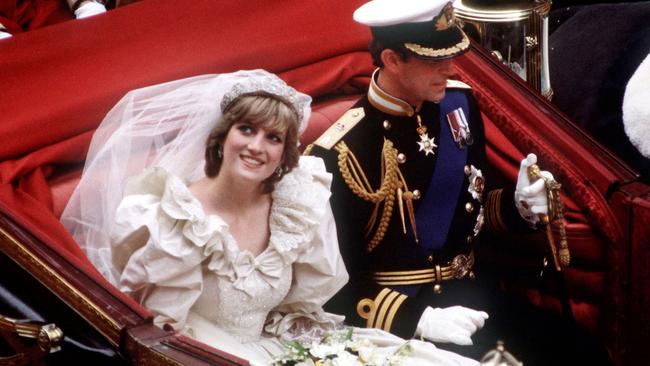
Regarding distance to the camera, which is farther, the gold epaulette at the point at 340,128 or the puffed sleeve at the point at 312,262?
the gold epaulette at the point at 340,128

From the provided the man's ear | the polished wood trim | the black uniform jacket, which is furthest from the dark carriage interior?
the man's ear

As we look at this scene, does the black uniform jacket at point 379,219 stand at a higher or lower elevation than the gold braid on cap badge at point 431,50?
lower

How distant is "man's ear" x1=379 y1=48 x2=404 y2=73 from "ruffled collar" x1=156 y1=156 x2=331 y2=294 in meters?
0.23

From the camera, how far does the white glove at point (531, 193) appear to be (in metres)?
2.01

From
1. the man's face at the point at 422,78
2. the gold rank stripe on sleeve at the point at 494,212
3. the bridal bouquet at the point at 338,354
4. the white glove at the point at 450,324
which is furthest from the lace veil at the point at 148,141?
the gold rank stripe on sleeve at the point at 494,212

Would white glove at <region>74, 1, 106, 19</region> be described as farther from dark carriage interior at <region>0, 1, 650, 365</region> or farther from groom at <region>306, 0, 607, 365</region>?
groom at <region>306, 0, 607, 365</region>

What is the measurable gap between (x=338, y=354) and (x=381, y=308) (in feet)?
0.85

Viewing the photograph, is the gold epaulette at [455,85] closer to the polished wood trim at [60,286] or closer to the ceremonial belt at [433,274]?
the ceremonial belt at [433,274]

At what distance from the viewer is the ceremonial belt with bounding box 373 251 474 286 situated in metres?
1.97

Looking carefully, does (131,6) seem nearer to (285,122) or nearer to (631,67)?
(285,122)

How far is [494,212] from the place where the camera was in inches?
84.3

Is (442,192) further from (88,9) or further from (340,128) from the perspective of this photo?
(88,9)

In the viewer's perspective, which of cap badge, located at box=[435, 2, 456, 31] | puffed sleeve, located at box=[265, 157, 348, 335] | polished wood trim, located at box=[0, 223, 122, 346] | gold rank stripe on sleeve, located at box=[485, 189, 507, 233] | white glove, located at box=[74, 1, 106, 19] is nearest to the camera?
polished wood trim, located at box=[0, 223, 122, 346]

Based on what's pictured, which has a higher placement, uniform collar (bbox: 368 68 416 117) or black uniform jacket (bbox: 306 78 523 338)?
uniform collar (bbox: 368 68 416 117)
